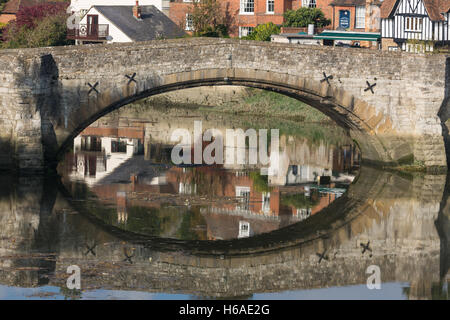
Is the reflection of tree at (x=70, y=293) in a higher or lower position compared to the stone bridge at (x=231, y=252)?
lower

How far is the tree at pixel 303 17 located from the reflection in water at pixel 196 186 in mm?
16327

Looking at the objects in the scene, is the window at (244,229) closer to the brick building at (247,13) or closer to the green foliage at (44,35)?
the green foliage at (44,35)

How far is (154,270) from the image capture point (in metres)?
16.0

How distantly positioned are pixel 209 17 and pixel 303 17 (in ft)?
18.9

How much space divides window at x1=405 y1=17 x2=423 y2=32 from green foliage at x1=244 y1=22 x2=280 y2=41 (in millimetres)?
6968

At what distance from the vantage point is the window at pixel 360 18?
4972cm

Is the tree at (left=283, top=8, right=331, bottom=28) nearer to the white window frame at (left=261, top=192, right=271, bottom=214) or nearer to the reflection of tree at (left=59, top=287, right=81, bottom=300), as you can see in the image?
the white window frame at (left=261, top=192, right=271, bottom=214)

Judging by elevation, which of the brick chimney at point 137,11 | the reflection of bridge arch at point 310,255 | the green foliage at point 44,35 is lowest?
the reflection of bridge arch at point 310,255

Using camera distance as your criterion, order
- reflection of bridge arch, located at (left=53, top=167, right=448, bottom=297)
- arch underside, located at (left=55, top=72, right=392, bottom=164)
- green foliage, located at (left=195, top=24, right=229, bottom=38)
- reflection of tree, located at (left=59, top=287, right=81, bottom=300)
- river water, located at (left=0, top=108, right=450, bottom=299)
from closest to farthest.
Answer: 1. reflection of tree, located at (left=59, top=287, right=81, bottom=300)
2. river water, located at (left=0, top=108, right=450, bottom=299)
3. reflection of bridge arch, located at (left=53, top=167, right=448, bottom=297)
4. arch underside, located at (left=55, top=72, right=392, bottom=164)
5. green foliage, located at (left=195, top=24, right=229, bottom=38)

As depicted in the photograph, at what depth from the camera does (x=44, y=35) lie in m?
48.6

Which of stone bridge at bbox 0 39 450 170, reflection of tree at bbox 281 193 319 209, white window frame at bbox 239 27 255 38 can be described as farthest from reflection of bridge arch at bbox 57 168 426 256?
white window frame at bbox 239 27 255 38

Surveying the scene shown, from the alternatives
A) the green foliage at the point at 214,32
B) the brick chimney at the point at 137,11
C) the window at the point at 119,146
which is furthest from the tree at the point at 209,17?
the window at the point at 119,146

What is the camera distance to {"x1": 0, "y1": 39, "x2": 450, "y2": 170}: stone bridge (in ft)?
78.3

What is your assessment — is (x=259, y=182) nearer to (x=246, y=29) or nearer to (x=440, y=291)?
(x=440, y=291)
